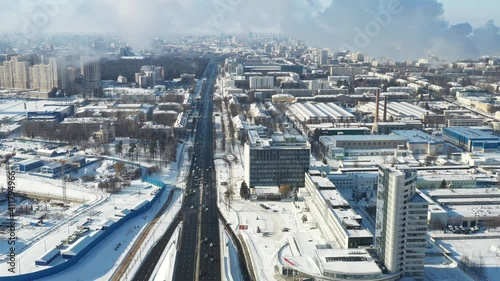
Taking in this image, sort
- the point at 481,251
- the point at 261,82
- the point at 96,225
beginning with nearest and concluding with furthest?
1. the point at 481,251
2. the point at 96,225
3. the point at 261,82

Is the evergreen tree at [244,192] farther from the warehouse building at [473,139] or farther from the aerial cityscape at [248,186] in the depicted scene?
the warehouse building at [473,139]

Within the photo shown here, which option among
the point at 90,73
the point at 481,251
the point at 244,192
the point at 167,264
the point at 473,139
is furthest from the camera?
the point at 90,73

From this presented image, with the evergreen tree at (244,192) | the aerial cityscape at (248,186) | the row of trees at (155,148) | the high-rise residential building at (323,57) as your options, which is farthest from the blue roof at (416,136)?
the high-rise residential building at (323,57)

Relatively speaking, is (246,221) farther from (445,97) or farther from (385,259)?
(445,97)

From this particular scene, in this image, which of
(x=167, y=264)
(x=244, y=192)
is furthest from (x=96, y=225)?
(x=244, y=192)

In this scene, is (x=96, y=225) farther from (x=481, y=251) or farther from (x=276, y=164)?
(x=481, y=251)

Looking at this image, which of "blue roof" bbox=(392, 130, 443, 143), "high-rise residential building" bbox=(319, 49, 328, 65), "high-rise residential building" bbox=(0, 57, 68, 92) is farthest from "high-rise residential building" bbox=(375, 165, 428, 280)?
"high-rise residential building" bbox=(319, 49, 328, 65)

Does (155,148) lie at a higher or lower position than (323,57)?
lower
